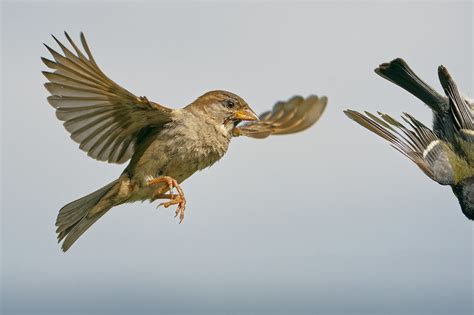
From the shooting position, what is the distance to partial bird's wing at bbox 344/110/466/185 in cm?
794

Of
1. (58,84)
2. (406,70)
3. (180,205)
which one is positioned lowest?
(180,205)


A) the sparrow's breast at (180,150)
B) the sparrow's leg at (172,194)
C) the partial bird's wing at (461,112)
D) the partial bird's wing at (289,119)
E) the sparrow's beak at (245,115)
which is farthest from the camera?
the partial bird's wing at (289,119)

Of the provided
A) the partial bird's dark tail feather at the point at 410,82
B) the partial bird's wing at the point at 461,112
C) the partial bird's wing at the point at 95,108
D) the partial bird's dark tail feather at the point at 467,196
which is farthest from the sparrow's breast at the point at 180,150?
the partial bird's dark tail feather at the point at 467,196

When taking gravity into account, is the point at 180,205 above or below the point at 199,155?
below

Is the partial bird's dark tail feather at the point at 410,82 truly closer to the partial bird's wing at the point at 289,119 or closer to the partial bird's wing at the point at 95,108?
the partial bird's wing at the point at 289,119

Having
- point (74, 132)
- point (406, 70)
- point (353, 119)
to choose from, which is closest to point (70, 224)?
point (74, 132)

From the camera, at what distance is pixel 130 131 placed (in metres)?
7.77

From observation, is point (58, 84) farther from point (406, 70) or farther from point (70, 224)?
point (406, 70)

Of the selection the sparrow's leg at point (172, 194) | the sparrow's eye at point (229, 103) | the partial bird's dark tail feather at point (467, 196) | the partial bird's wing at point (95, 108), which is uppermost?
the sparrow's eye at point (229, 103)

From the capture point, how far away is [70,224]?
7.97 meters

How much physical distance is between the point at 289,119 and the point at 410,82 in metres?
1.44

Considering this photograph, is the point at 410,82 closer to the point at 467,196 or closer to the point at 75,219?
the point at 467,196

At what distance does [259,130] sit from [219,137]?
1041 millimetres

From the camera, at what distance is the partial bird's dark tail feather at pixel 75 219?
789 centimetres
